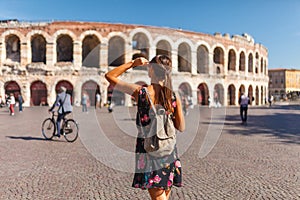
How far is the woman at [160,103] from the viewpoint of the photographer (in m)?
2.28

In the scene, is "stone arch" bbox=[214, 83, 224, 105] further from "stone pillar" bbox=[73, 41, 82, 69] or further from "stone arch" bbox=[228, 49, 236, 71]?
"stone pillar" bbox=[73, 41, 82, 69]

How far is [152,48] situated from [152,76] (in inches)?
991

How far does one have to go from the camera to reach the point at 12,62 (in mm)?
26281

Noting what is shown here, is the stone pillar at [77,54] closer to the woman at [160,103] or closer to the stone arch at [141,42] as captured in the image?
the stone arch at [141,42]

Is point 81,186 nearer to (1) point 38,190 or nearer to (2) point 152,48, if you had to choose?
(1) point 38,190

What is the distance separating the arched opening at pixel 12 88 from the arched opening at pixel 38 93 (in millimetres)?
1359

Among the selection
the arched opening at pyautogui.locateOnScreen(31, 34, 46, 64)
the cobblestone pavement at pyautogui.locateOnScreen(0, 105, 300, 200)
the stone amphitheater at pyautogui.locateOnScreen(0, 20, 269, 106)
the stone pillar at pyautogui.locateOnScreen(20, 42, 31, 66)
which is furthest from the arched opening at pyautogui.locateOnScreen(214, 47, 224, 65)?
the cobblestone pavement at pyautogui.locateOnScreen(0, 105, 300, 200)

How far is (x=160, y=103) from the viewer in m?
2.29

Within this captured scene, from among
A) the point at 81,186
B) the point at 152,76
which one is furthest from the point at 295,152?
the point at 152,76

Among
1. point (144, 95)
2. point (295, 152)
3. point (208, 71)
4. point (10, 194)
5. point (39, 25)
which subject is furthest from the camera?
point (208, 71)

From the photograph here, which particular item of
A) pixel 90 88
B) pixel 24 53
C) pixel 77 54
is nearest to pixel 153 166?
pixel 90 88

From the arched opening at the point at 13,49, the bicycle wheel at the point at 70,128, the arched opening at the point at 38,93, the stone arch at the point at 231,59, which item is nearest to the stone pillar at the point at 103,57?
the arched opening at the point at 38,93

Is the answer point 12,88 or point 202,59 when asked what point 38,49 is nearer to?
point 12,88

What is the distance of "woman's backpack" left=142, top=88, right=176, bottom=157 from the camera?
2273 millimetres
